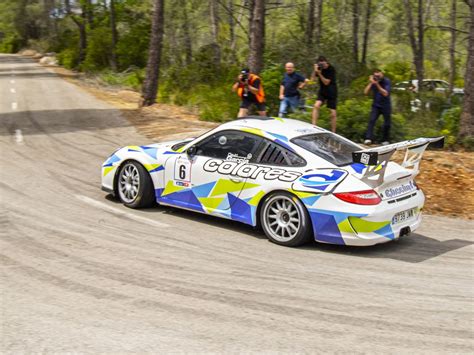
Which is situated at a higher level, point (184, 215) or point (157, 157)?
point (157, 157)

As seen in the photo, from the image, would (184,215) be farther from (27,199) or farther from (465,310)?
(465,310)

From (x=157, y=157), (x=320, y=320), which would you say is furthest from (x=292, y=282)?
(x=157, y=157)

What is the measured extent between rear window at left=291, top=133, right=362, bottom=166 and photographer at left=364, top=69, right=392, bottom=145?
18.0ft

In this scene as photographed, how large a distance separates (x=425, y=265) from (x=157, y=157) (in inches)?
160

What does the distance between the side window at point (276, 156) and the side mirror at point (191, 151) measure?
3.57 ft

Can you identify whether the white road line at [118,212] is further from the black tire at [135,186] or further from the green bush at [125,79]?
the green bush at [125,79]

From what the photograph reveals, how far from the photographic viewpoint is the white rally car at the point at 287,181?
789 cm

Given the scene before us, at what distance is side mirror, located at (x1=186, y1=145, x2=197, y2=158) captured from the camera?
930 centimetres

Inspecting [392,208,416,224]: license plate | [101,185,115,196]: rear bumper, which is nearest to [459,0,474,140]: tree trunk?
[392,208,416,224]: license plate

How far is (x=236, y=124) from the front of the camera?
358 inches

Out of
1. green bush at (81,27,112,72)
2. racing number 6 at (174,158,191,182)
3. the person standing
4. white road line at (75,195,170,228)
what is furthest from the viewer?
green bush at (81,27,112,72)

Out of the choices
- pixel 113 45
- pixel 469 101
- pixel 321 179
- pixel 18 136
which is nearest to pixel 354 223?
pixel 321 179

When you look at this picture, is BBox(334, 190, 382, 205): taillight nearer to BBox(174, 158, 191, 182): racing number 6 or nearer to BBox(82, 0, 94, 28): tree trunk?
BBox(174, 158, 191, 182): racing number 6

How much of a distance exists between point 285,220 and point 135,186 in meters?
2.65
